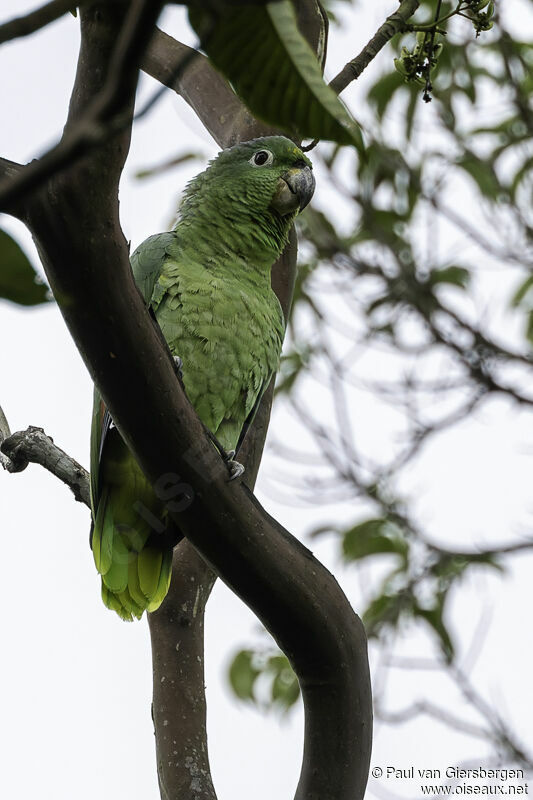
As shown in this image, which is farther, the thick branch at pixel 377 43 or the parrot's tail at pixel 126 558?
the parrot's tail at pixel 126 558

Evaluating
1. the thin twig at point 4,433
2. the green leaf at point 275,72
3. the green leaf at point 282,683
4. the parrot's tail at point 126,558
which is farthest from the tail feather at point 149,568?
the green leaf at point 275,72

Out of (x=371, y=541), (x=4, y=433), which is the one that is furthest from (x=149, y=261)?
(x=371, y=541)

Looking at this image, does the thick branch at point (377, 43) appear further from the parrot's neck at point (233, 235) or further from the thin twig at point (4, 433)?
the thin twig at point (4, 433)

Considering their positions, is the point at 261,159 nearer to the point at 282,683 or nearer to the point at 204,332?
the point at 204,332

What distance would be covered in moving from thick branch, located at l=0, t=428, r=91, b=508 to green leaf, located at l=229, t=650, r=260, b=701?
48.8 inches

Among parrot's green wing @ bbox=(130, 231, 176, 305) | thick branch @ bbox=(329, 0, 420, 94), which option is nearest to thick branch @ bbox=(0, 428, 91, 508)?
parrot's green wing @ bbox=(130, 231, 176, 305)

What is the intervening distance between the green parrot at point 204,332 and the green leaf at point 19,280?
1395mm

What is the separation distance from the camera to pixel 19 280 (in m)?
0.48

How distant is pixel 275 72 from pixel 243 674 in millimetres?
2510

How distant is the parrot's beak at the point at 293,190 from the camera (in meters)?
2.33

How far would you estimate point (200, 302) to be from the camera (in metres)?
2.04

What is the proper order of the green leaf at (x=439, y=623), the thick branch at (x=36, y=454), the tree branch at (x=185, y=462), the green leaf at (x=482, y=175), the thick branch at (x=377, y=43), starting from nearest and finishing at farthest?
the tree branch at (x=185, y=462) → the thick branch at (x=36, y=454) → the thick branch at (x=377, y=43) → the green leaf at (x=439, y=623) → the green leaf at (x=482, y=175)

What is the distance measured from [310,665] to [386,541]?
140cm

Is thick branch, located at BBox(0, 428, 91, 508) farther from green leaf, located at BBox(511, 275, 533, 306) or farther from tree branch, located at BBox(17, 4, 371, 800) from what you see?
green leaf, located at BBox(511, 275, 533, 306)
